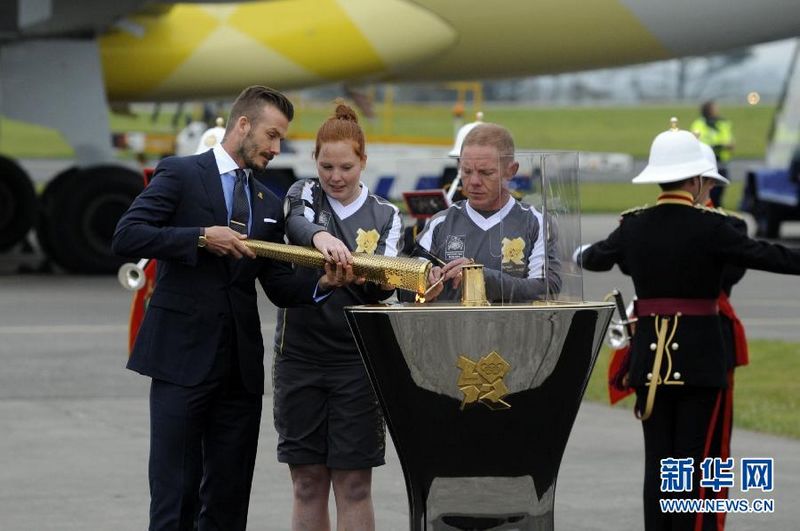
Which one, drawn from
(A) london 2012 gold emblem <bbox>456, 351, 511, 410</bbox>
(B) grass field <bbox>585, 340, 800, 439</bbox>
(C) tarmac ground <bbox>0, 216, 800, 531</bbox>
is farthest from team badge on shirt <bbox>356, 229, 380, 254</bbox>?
(B) grass field <bbox>585, 340, 800, 439</bbox>

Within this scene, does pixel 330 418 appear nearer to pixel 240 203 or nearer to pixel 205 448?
pixel 205 448

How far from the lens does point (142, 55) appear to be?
1695cm

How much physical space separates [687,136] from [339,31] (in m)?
11.1

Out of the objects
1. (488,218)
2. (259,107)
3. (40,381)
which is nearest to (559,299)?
(488,218)

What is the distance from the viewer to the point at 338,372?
546 cm

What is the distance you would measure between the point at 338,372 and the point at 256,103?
3.12 feet

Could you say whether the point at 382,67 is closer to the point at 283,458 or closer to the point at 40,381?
the point at 40,381

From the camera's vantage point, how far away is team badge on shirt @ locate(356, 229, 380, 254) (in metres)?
5.42

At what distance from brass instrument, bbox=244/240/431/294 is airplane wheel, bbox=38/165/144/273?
39.1ft

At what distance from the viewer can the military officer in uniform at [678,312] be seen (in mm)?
5949

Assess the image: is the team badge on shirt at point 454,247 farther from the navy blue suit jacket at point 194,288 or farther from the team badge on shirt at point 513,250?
the navy blue suit jacket at point 194,288

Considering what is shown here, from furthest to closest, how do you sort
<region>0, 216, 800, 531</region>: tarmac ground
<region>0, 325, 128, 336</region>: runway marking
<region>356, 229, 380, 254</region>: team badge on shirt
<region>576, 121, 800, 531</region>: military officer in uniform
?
<region>0, 325, 128, 336</region>: runway marking, <region>0, 216, 800, 531</region>: tarmac ground, <region>576, 121, 800, 531</region>: military officer in uniform, <region>356, 229, 380, 254</region>: team badge on shirt

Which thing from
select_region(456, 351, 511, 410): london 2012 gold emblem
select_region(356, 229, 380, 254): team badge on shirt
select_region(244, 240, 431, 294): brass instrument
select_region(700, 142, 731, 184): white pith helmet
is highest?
select_region(700, 142, 731, 184): white pith helmet

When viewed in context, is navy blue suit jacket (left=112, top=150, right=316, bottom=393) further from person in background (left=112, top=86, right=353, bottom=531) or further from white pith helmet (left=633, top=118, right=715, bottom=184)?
white pith helmet (left=633, top=118, right=715, bottom=184)
